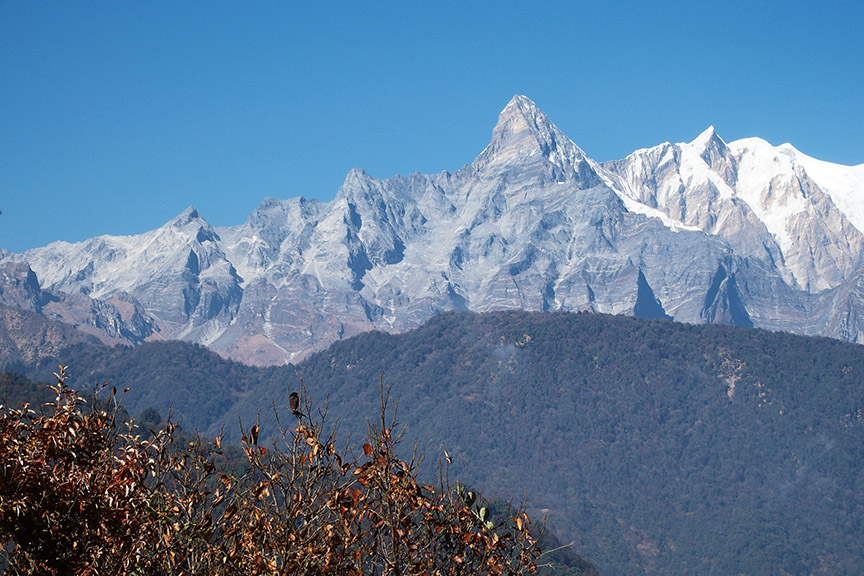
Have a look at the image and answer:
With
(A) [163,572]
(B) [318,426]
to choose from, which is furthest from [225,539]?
(B) [318,426]

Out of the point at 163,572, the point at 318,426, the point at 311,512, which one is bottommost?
the point at 163,572

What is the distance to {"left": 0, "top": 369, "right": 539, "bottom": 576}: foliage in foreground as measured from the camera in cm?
1528

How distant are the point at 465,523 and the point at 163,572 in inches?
194

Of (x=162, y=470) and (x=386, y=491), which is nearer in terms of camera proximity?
(x=386, y=491)

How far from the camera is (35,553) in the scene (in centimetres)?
1544

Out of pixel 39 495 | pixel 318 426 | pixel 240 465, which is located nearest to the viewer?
pixel 39 495

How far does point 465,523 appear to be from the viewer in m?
16.4

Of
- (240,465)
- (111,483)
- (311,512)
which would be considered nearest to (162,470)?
(111,483)

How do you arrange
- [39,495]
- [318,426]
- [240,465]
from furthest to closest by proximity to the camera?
1. [240,465]
2. [318,426]
3. [39,495]

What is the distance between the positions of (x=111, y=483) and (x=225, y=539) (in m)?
2.07

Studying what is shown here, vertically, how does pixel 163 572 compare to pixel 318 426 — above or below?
below

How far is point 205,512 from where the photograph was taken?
16234mm

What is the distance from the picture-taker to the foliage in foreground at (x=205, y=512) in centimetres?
1528

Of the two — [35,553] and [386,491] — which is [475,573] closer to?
[386,491]
